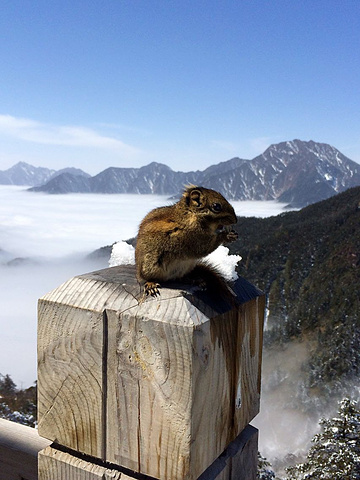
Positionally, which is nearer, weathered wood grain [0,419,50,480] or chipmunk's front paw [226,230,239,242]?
weathered wood grain [0,419,50,480]

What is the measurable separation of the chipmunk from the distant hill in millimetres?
71571

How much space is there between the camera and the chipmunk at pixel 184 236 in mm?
2207

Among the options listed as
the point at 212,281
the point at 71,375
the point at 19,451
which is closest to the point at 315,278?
the point at 19,451

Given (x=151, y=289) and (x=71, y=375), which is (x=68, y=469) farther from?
(x=151, y=289)

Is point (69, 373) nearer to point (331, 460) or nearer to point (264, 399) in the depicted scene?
point (331, 460)

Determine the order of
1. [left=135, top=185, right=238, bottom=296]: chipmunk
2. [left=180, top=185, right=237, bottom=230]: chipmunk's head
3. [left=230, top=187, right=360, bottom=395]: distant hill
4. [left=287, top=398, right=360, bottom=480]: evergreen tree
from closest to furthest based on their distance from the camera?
[left=135, top=185, right=238, bottom=296]: chipmunk → [left=180, top=185, right=237, bottom=230]: chipmunk's head → [left=287, top=398, right=360, bottom=480]: evergreen tree → [left=230, top=187, right=360, bottom=395]: distant hill

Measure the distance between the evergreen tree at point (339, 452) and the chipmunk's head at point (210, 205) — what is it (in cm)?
1641

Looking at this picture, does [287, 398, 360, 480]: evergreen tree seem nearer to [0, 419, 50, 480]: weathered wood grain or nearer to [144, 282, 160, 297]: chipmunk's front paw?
[0, 419, 50, 480]: weathered wood grain

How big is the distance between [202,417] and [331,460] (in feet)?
58.9

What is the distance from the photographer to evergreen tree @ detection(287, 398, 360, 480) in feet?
52.1

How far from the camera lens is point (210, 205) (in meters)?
2.87

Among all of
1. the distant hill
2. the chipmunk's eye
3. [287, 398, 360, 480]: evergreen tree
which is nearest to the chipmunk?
the chipmunk's eye

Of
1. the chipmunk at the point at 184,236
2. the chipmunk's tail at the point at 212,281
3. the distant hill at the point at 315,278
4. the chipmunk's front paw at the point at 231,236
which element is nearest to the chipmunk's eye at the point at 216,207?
the chipmunk at the point at 184,236

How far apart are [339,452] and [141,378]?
59.4ft
